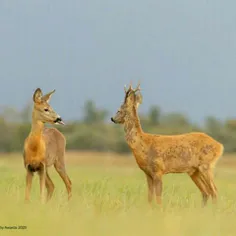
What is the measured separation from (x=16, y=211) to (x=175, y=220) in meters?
1.83

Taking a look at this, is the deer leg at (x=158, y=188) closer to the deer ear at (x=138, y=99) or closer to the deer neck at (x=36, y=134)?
the deer ear at (x=138, y=99)

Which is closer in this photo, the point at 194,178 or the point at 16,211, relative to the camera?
the point at 16,211

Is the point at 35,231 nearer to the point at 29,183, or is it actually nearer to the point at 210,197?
the point at 29,183

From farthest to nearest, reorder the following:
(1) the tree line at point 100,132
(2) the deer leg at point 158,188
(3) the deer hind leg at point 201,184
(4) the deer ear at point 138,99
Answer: (1) the tree line at point 100,132 < (3) the deer hind leg at point 201,184 < (4) the deer ear at point 138,99 < (2) the deer leg at point 158,188

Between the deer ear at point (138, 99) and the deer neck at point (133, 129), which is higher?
the deer ear at point (138, 99)

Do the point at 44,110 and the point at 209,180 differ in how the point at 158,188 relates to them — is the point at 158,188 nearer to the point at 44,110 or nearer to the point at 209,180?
the point at 209,180

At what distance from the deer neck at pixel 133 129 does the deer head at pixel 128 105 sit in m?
0.08

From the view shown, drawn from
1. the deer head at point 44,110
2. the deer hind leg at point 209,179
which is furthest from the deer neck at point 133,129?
the deer hind leg at point 209,179

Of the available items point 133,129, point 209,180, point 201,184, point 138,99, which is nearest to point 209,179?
point 209,180

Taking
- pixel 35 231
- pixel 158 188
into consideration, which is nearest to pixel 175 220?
pixel 35 231

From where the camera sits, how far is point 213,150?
13.7 m

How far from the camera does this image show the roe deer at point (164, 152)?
1280 centimetres

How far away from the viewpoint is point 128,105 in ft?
42.2

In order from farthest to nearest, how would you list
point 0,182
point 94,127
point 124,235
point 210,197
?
point 94,127 < point 0,182 < point 210,197 < point 124,235
